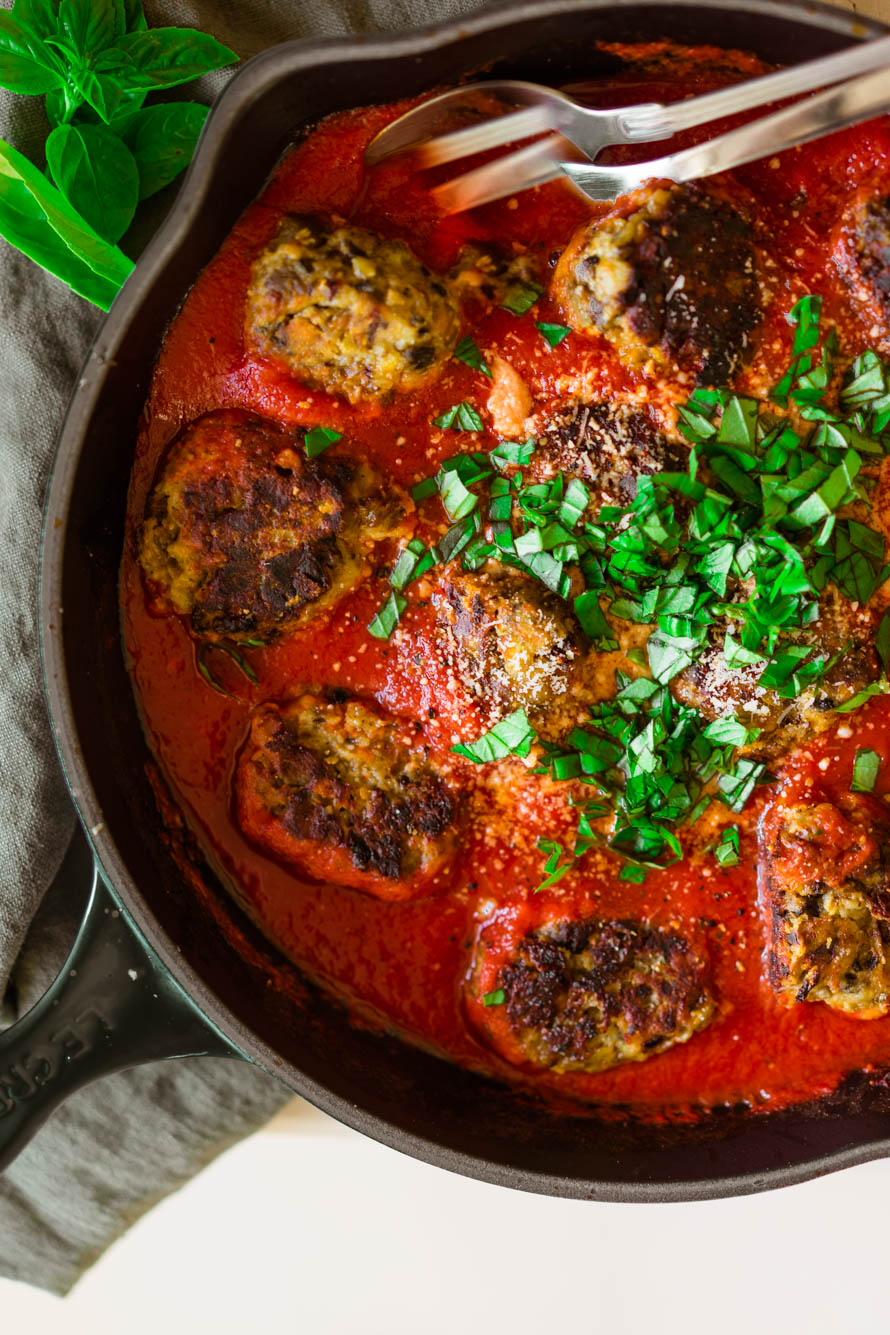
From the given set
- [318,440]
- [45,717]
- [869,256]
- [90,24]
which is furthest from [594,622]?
[90,24]

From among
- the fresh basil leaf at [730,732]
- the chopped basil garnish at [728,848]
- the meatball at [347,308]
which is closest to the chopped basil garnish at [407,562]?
the meatball at [347,308]

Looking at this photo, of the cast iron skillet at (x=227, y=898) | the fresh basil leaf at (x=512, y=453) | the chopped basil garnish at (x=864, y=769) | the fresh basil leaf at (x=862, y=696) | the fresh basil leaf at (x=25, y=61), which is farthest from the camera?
the chopped basil garnish at (x=864, y=769)

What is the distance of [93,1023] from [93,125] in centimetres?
224

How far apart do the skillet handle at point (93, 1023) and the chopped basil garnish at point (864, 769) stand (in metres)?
1.74

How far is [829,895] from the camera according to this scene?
2945mm

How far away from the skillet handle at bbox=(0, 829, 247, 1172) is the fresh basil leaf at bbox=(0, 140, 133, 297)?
4.86 feet

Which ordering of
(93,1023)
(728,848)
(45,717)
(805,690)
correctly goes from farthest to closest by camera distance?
1. (45,717)
2. (728,848)
3. (805,690)
4. (93,1023)

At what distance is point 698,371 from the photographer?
2762 millimetres

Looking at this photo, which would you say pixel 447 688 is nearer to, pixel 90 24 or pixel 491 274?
pixel 491 274

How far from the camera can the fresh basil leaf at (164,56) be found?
281cm

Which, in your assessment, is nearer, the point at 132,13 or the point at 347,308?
the point at 347,308

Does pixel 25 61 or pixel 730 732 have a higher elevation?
pixel 25 61

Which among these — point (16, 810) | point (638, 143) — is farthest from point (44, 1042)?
point (638, 143)

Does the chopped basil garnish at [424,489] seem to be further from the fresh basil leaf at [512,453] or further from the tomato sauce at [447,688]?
the fresh basil leaf at [512,453]
